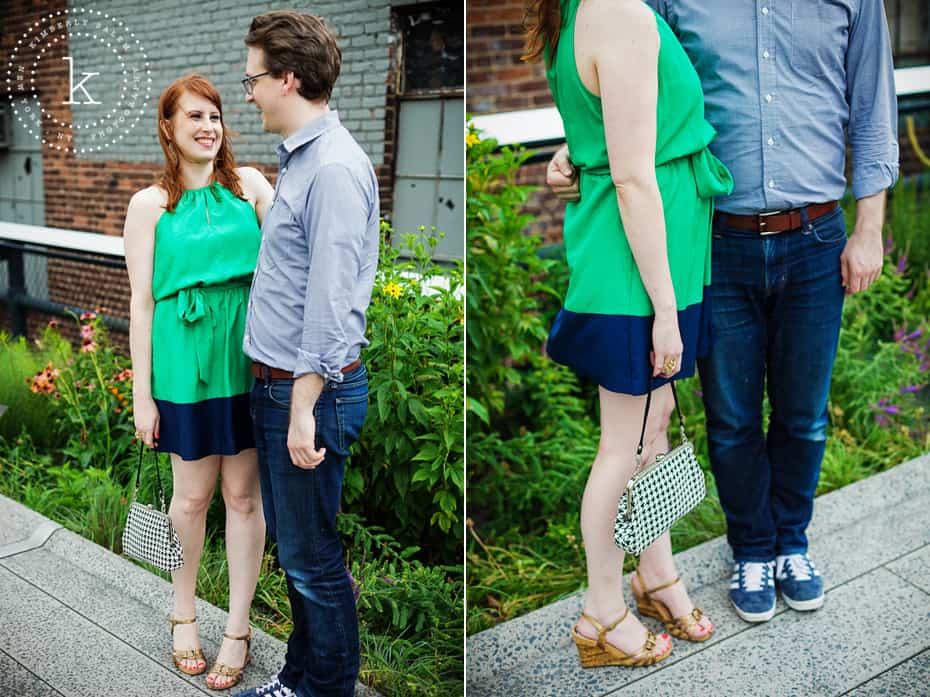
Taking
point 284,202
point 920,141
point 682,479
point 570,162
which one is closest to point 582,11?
point 570,162

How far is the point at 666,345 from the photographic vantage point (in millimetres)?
2279

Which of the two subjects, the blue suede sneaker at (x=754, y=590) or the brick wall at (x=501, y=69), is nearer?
the blue suede sneaker at (x=754, y=590)

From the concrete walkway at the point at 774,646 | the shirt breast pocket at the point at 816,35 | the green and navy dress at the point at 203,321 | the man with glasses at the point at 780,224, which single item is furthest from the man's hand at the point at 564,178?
the concrete walkway at the point at 774,646

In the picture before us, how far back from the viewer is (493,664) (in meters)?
2.68

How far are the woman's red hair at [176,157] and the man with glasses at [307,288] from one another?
0.41ft

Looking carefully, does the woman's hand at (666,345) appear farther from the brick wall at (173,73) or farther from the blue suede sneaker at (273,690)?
the blue suede sneaker at (273,690)

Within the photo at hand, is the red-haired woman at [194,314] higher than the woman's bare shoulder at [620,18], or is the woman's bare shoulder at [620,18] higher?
the woman's bare shoulder at [620,18]

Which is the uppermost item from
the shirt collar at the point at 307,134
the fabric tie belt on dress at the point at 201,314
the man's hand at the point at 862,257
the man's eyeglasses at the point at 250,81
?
the man's eyeglasses at the point at 250,81

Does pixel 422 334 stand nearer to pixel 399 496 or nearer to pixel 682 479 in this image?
pixel 399 496

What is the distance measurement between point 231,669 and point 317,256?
3.39 ft

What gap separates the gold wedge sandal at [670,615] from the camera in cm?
271

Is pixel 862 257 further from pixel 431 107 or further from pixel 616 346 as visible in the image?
pixel 431 107

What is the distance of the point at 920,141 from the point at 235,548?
4.40 metres

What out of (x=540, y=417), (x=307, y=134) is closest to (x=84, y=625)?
(x=307, y=134)
